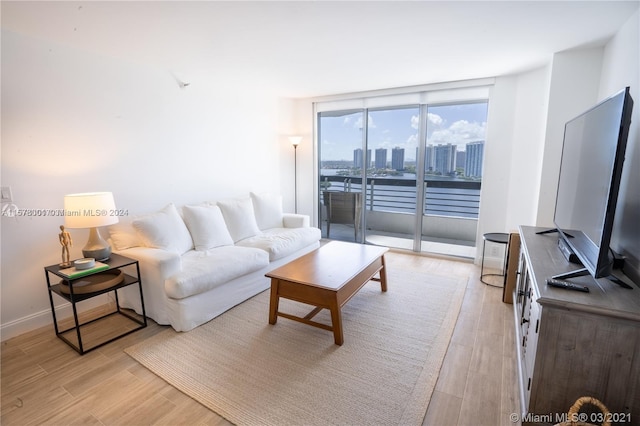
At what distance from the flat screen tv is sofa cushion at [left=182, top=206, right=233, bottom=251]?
9.45ft

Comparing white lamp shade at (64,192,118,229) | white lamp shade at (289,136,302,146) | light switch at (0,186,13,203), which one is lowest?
white lamp shade at (64,192,118,229)

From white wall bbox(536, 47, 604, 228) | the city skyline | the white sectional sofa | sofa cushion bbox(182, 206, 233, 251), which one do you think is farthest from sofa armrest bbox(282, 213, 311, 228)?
white wall bbox(536, 47, 604, 228)

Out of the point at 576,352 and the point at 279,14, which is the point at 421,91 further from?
the point at 576,352

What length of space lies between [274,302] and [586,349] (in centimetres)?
196

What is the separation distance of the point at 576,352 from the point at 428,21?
2131 millimetres

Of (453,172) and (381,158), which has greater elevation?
(381,158)

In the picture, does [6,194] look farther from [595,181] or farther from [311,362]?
[595,181]

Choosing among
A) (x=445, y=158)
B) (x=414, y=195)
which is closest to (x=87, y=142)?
(x=414, y=195)

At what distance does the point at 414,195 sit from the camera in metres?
4.52

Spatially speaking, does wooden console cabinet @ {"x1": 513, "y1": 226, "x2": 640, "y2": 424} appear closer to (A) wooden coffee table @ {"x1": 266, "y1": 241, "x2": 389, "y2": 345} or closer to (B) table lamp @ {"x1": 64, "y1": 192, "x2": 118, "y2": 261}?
(A) wooden coffee table @ {"x1": 266, "y1": 241, "x2": 389, "y2": 345}

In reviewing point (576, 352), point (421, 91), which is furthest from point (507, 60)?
point (576, 352)

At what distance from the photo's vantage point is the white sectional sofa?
98.4 inches

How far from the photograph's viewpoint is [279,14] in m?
2.08

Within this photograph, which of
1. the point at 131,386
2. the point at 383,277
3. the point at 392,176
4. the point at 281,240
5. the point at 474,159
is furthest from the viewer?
the point at 392,176
